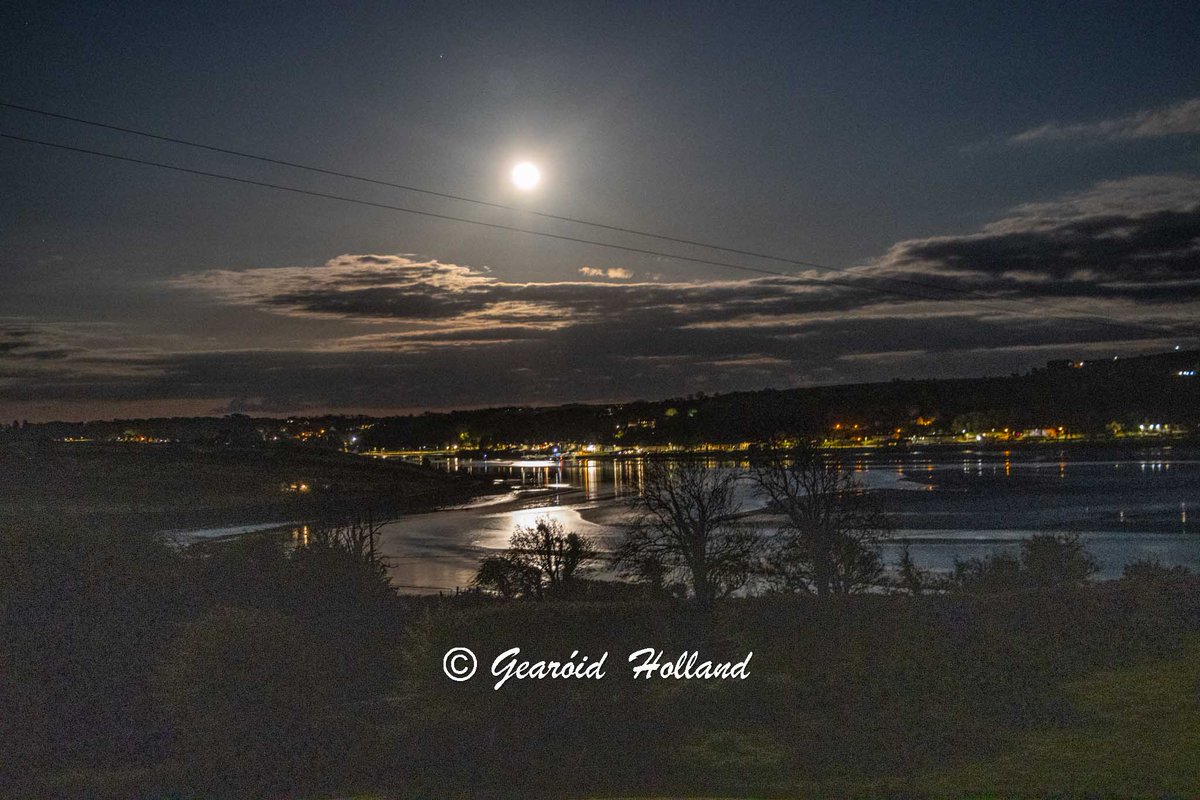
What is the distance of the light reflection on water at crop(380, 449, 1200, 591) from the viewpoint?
3488 cm

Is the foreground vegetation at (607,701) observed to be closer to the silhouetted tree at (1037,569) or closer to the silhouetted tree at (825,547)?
the silhouetted tree at (1037,569)

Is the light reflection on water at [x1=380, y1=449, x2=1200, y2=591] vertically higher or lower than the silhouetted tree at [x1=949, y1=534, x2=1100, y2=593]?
lower

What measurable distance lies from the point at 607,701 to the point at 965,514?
43.2m

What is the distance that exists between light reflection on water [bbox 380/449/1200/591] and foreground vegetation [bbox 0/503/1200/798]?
17.9 meters

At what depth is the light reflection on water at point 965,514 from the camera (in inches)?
1373

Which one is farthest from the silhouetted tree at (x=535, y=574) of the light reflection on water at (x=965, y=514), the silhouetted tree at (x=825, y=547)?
the light reflection on water at (x=965, y=514)

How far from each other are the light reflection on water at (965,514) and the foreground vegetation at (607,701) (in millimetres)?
17852

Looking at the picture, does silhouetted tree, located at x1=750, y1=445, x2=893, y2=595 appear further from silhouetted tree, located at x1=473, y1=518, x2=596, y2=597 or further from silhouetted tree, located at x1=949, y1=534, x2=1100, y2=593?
silhouetted tree, located at x1=473, y1=518, x2=596, y2=597

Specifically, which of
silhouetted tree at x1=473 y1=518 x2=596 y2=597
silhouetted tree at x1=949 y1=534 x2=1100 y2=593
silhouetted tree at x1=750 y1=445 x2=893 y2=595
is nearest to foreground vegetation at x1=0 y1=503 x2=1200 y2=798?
silhouetted tree at x1=949 y1=534 x2=1100 y2=593

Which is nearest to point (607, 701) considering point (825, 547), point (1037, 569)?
point (1037, 569)

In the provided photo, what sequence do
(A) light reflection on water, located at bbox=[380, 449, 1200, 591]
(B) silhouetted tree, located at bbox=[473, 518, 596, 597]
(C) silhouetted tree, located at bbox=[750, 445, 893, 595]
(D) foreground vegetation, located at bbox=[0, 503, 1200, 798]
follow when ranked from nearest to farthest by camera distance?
(D) foreground vegetation, located at bbox=[0, 503, 1200, 798] < (B) silhouetted tree, located at bbox=[473, 518, 596, 597] < (C) silhouetted tree, located at bbox=[750, 445, 893, 595] < (A) light reflection on water, located at bbox=[380, 449, 1200, 591]

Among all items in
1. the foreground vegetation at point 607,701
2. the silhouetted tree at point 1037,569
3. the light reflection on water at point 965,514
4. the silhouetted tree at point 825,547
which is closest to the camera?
the foreground vegetation at point 607,701

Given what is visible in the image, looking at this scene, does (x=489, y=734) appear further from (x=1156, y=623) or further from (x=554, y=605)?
(x=1156, y=623)

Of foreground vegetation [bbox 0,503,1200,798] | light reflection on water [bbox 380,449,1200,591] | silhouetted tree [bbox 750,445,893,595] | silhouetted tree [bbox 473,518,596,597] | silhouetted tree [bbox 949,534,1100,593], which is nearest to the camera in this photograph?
foreground vegetation [bbox 0,503,1200,798]
